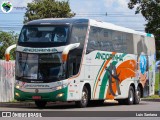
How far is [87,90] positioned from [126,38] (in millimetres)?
5315

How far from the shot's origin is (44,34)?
23.7 meters

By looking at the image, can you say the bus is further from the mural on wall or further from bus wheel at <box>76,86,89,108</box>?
the mural on wall

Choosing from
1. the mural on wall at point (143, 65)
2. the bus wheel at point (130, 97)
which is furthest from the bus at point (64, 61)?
the mural on wall at point (143, 65)

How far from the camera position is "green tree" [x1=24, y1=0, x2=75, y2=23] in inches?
1948

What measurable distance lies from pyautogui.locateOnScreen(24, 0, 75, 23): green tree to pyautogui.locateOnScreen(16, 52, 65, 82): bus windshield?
2569 cm

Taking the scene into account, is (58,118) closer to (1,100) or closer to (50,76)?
(50,76)

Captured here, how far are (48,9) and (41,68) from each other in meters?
26.9

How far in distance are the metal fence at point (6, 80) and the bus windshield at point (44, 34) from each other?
457cm

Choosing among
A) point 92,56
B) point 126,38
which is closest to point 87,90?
point 92,56

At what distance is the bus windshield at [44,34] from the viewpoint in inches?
925

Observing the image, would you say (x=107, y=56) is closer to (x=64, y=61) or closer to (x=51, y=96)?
(x=64, y=61)

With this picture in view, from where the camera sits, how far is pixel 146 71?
106 feet

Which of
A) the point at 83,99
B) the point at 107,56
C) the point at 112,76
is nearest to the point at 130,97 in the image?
the point at 112,76

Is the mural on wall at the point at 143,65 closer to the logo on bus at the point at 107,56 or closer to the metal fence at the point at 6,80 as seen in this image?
the logo on bus at the point at 107,56
